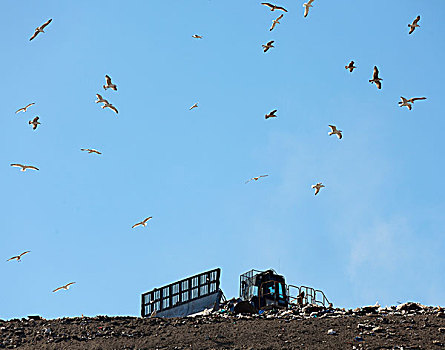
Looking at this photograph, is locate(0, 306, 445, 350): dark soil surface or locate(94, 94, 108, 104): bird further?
locate(94, 94, 108, 104): bird

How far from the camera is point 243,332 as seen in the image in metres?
18.3

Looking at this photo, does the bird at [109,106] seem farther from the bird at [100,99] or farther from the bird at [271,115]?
the bird at [271,115]

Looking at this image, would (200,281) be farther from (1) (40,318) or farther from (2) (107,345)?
(2) (107,345)

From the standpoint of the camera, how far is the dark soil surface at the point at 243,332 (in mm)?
17328

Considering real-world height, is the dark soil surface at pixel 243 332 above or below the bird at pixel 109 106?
below

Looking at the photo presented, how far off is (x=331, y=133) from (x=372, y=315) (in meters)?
8.14

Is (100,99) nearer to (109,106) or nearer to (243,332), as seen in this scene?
(109,106)

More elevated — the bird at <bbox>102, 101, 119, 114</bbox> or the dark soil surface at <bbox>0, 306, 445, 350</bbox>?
the bird at <bbox>102, 101, 119, 114</bbox>

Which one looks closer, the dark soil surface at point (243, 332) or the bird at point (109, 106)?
the dark soil surface at point (243, 332)

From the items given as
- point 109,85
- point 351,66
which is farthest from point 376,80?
point 109,85

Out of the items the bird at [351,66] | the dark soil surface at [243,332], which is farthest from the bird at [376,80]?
the dark soil surface at [243,332]

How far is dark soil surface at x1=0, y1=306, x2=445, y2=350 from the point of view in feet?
56.9

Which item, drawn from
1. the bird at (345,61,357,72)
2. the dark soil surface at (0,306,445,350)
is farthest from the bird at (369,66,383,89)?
the dark soil surface at (0,306,445,350)

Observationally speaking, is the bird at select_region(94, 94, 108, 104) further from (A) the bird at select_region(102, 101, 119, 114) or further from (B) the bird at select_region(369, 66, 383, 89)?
(B) the bird at select_region(369, 66, 383, 89)
